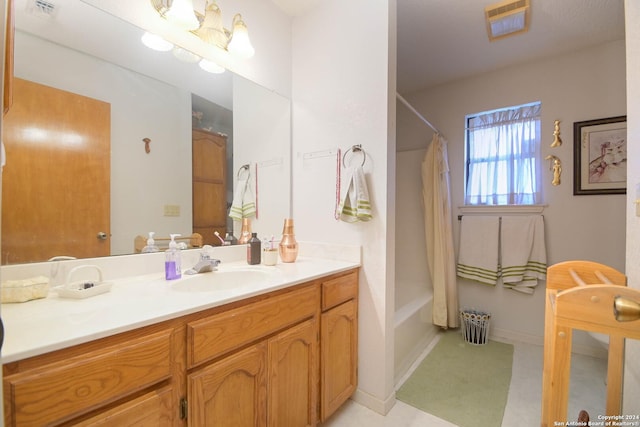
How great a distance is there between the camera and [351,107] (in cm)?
168

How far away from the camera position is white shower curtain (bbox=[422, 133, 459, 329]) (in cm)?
248

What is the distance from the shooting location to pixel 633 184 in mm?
985

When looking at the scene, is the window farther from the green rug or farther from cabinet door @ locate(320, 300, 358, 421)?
cabinet door @ locate(320, 300, 358, 421)

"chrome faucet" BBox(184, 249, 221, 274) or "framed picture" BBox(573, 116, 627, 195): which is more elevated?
"framed picture" BBox(573, 116, 627, 195)

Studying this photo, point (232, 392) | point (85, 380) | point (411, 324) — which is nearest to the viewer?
point (85, 380)

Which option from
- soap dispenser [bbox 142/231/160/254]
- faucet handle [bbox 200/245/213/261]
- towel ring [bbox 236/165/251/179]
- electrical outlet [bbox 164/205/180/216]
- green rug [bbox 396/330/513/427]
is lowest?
green rug [bbox 396/330/513/427]

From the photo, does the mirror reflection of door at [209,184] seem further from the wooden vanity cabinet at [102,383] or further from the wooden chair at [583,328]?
the wooden chair at [583,328]

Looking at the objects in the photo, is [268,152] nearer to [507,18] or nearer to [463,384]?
[507,18]

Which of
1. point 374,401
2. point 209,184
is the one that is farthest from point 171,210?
point 374,401

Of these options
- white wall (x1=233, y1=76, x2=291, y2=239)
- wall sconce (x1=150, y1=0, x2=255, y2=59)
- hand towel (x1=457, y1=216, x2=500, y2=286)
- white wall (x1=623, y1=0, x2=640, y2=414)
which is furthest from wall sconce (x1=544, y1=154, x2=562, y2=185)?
wall sconce (x1=150, y1=0, x2=255, y2=59)

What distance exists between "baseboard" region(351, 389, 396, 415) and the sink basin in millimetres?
971

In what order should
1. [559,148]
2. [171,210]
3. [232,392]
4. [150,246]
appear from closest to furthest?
1. [232,392]
2. [150,246]
3. [171,210]
4. [559,148]

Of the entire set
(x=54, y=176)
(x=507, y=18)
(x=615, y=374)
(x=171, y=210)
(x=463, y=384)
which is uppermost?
(x=507, y=18)

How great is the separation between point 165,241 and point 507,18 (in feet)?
8.56
